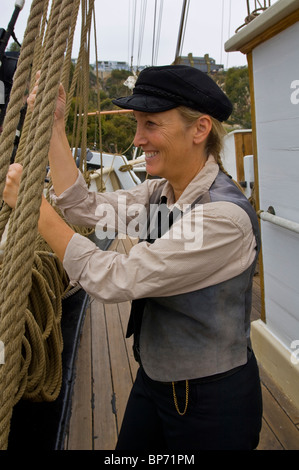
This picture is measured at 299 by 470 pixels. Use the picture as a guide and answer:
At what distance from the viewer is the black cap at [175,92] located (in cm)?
88

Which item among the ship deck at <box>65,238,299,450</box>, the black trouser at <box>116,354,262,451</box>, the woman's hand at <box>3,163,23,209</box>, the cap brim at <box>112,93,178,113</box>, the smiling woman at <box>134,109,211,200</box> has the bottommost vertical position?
the ship deck at <box>65,238,299,450</box>

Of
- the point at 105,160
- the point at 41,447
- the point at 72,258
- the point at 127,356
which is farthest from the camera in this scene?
the point at 105,160

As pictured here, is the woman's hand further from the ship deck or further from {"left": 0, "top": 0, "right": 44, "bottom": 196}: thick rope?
the ship deck

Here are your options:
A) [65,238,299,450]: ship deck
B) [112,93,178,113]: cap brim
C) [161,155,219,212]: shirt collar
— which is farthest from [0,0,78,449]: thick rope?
[65,238,299,450]: ship deck

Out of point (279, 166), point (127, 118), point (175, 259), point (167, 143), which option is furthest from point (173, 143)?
point (127, 118)

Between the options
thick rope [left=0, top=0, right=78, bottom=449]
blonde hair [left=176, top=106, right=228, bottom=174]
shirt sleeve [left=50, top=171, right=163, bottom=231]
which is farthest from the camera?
shirt sleeve [left=50, top=171, right=163, bottom=231]

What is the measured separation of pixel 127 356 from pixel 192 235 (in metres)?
1.62

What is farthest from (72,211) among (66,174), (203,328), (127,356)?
(127,356)

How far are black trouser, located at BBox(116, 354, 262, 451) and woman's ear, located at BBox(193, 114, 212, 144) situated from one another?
1.96ft

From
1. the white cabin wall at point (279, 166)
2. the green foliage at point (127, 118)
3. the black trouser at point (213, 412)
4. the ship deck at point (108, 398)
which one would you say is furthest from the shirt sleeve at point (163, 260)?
the green foliage at point (127, 118)

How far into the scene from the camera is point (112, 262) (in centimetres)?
76

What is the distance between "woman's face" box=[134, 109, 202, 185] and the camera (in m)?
0.91

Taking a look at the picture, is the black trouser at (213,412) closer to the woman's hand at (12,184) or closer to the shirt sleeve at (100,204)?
the shirt sleeve at (100,204)

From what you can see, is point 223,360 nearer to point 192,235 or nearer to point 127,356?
point 192,235
